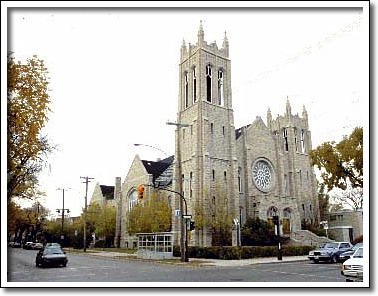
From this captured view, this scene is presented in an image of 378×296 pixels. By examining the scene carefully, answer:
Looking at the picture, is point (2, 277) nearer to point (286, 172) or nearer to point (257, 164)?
point (257, 164)

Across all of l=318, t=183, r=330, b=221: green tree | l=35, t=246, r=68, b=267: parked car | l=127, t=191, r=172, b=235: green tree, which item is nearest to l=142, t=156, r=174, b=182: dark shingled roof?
l=127, t=191, r=172, b=235: green tree

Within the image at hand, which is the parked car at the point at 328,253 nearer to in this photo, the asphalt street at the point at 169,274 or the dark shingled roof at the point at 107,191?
the asphalt street at the point at 169,274

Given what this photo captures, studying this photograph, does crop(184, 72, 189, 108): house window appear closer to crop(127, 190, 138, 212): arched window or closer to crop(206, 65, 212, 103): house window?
crop(206, 65, 212, 103): house window

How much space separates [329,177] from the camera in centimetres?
2775

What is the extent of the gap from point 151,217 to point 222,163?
10.1m

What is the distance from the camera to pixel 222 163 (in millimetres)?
45969

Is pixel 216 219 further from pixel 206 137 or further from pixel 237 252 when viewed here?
pixel 237 252

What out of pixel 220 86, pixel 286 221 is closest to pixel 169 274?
pixel 286 221

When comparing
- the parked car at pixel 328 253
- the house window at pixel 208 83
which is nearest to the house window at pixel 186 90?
the house window at pixel 208 83

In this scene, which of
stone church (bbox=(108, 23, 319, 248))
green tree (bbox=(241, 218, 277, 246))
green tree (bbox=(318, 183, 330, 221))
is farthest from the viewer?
green tree (bbox=(318, 183, 330, 221))

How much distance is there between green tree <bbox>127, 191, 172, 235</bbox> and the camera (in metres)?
43.8

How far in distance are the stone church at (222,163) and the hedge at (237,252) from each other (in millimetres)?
6267

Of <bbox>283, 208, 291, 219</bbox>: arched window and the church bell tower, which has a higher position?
the church bell tower

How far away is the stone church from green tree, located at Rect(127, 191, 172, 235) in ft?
3.08
